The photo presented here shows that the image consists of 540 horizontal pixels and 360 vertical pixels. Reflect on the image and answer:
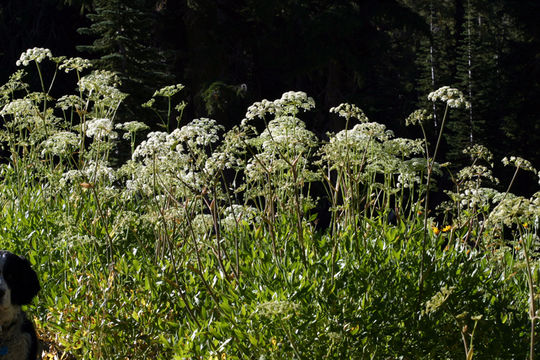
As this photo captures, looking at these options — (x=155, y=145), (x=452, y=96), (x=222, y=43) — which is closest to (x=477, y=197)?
(x=452, y=96)

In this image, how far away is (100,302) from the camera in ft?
12.3

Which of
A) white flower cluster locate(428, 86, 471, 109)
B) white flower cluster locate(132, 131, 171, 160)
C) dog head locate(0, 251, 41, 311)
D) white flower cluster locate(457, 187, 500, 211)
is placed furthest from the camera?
white flower cluster locate(457, 187, 500, 211)

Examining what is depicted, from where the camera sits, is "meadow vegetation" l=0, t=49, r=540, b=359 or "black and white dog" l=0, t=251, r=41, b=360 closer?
"black and white dog" l=0, t=251, r=41, b=360

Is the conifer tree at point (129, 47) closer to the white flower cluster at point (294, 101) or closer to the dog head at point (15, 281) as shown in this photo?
the white flower cluster at point (294, 101)

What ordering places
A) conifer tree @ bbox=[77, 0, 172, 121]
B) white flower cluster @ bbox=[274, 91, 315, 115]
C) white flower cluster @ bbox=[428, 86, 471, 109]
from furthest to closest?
conifer tree @ bbox=[77, 0, 172, 121], white flower cluster @ bbox=[274, 91, 315, 115], white flower cluster @ bbox=[428, 86, 471, 109]

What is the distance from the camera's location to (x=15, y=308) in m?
3.00

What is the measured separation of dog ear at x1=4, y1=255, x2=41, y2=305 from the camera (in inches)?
117

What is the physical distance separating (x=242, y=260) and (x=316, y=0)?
14.0 meters

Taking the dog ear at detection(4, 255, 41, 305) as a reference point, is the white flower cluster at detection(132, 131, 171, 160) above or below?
above

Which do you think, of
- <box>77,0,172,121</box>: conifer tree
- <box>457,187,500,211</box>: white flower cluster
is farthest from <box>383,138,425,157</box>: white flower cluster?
<box>77,0,172,121</box>: conifer tree

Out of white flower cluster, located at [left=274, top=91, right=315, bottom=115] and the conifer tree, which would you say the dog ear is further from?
the conifer tree

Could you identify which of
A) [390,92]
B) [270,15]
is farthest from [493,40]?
[270,15]

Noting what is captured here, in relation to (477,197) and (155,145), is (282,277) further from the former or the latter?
(477,197)

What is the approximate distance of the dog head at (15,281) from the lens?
2900 mm
